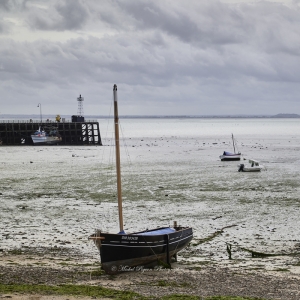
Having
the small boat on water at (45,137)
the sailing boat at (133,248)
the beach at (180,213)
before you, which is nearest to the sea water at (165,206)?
the beach at (180,213)

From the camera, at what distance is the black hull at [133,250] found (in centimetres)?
1944

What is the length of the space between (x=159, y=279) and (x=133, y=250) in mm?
1633

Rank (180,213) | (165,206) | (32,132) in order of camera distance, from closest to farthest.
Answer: (180,213)
(165,206)
(32,132)

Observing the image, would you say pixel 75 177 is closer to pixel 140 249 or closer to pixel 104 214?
pixel 104 214

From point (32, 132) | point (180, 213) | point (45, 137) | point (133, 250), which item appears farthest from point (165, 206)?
point (32, 132)

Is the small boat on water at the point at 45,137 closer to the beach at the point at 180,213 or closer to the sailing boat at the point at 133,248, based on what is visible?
the beach at the point at 180,213

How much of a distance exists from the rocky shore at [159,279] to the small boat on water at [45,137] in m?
81.1

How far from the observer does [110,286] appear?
17766 mm

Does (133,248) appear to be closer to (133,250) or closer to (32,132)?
(133,250)

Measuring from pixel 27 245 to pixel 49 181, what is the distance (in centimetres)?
2351

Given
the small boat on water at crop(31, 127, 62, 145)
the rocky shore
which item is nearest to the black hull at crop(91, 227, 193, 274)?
the rocky shore

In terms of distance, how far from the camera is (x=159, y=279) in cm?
1880

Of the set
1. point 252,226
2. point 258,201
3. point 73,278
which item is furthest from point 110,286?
point 258,201

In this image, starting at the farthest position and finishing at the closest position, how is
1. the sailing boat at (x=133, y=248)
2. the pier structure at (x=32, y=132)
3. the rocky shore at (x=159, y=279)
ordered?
the pier structure at (x=32, y=132), the sailing boat at (x=133, y=248), the rocky shore at (x=159, y=279)
